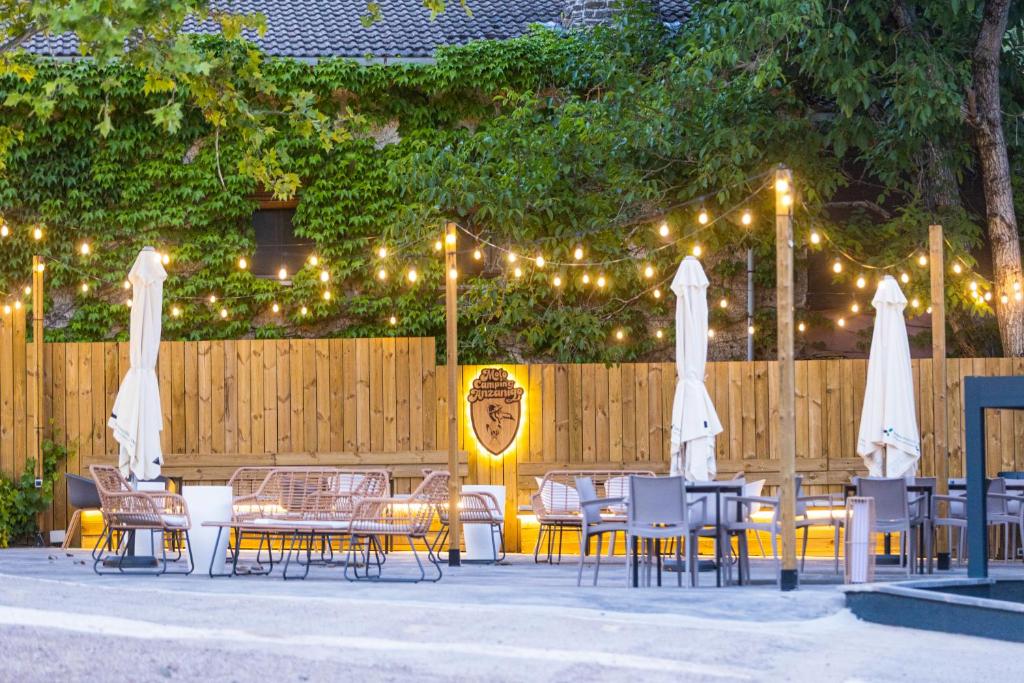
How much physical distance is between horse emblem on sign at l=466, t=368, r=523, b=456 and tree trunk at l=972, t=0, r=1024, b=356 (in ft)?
17.2

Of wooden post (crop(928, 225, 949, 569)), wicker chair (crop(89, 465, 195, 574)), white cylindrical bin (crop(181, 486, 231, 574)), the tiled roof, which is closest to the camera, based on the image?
wicker chair (crop(89, 465, 195, 574))

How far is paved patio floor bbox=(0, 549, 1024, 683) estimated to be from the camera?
617 cm

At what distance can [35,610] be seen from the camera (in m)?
7.24

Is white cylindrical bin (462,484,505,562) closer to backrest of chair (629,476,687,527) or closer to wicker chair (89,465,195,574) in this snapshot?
wicker chair (89,465,195,574)

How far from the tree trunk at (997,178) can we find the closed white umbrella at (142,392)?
28.8 feet

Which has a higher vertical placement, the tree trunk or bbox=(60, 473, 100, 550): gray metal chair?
the tree trunk

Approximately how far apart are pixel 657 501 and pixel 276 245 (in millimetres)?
8985

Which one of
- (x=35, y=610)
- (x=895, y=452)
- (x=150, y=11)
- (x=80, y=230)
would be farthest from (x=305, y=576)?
(x=80, y=230)

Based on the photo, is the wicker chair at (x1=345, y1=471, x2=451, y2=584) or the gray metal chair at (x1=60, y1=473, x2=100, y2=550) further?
the gray metal chair at (x1=60, y1=473, x2=100, y2=550)

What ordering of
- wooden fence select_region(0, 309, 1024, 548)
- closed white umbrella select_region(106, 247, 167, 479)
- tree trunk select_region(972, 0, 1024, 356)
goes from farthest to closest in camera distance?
1. tree trunk select_region(972, 0, 1024, 356)
2. wooden fence select_region(0, 309, 1024, 548)
3. closed white umbrella select_region(106, 247, 167, 479)

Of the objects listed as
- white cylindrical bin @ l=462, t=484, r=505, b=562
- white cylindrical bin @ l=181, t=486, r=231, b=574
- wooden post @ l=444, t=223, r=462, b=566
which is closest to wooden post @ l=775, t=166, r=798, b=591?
wooden post @ l=444, t=223, r=462, b=566

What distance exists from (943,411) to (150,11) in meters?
6.64

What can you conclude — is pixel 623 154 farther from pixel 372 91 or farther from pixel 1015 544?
pixel 1015 544

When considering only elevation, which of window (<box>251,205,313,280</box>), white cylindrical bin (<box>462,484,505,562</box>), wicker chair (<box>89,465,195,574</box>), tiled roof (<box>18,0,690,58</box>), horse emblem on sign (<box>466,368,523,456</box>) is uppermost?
tiled roof (<box>18,0,690,58</box>)
